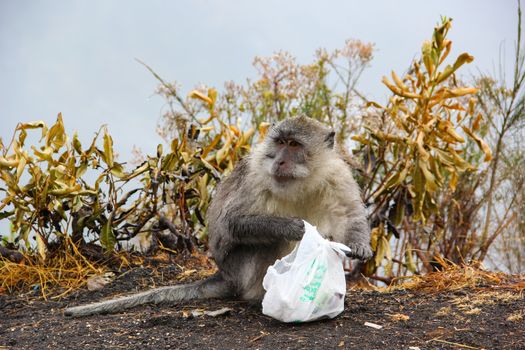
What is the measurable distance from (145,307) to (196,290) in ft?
1.45

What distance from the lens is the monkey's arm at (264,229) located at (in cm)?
419

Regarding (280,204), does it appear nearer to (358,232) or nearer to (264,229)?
(264,229)

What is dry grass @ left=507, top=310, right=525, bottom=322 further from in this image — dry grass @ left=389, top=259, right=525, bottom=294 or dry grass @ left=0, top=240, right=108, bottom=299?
dry grass @ left=0, top=240, right=108, bottom=299

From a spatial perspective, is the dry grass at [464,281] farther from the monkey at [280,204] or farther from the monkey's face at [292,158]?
the monkey's face at [292,158]

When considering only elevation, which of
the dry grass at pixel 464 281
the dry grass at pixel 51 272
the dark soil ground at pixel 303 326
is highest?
the dry grass at pixel 51 272

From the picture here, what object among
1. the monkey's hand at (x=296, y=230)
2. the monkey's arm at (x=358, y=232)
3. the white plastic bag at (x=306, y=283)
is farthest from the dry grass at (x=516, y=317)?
the monkey's hand at (x=296, y=230)

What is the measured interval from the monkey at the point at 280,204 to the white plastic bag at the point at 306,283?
21cm

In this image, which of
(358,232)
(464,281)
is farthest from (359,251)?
(464,281)

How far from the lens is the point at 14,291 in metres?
5.86

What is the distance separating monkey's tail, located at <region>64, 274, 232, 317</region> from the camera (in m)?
4.91

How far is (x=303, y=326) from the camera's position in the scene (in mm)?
4137

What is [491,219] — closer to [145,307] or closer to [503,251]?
[503,251]

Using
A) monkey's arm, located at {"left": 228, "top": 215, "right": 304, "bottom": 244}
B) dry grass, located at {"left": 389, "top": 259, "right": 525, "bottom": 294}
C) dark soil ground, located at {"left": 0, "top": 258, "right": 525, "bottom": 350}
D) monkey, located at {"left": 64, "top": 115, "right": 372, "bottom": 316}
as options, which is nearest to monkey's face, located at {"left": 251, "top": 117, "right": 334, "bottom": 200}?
monkey, located at {"left": 64, "top": 115, "right": 372, "bottom": 316}

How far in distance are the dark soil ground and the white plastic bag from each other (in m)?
0.12
